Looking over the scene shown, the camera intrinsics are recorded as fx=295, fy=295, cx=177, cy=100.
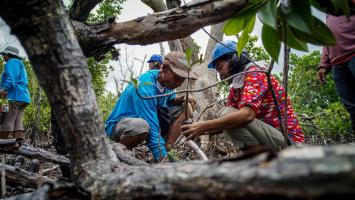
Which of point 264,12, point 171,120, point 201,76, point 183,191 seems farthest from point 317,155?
point 201,76

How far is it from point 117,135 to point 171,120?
2.47ft

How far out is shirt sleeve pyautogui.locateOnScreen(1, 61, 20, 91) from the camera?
4.44 meters

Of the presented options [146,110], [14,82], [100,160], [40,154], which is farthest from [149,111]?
[14,82]

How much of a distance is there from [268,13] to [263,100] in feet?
4.53

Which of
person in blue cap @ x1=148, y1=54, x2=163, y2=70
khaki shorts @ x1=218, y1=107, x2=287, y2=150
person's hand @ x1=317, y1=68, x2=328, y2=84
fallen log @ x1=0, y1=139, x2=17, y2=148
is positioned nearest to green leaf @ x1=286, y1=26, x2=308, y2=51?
khaki shorts @ x1=218, y1=107, x2=287, y2=150

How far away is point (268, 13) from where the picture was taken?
3.39 ft

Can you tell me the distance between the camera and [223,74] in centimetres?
254

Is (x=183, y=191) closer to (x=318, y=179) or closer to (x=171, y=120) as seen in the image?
(x=318, y=179)

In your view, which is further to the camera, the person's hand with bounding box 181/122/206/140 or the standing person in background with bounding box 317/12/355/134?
the standing person in background with bounding box 317/12/355/134

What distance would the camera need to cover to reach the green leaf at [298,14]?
99 centimetres

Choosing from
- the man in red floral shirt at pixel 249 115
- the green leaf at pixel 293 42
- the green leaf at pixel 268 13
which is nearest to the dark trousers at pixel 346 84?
the man in red floral shirt at pixel 249 115

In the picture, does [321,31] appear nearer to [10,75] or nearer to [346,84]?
[346,84]

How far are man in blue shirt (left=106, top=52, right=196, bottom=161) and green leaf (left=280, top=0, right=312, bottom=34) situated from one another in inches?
74.6

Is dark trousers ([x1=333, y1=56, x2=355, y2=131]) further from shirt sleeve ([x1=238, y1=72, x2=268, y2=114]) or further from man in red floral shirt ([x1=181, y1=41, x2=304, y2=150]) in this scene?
shirt sleeve ([x1=238, y1=72, x2=268, y2=114])
